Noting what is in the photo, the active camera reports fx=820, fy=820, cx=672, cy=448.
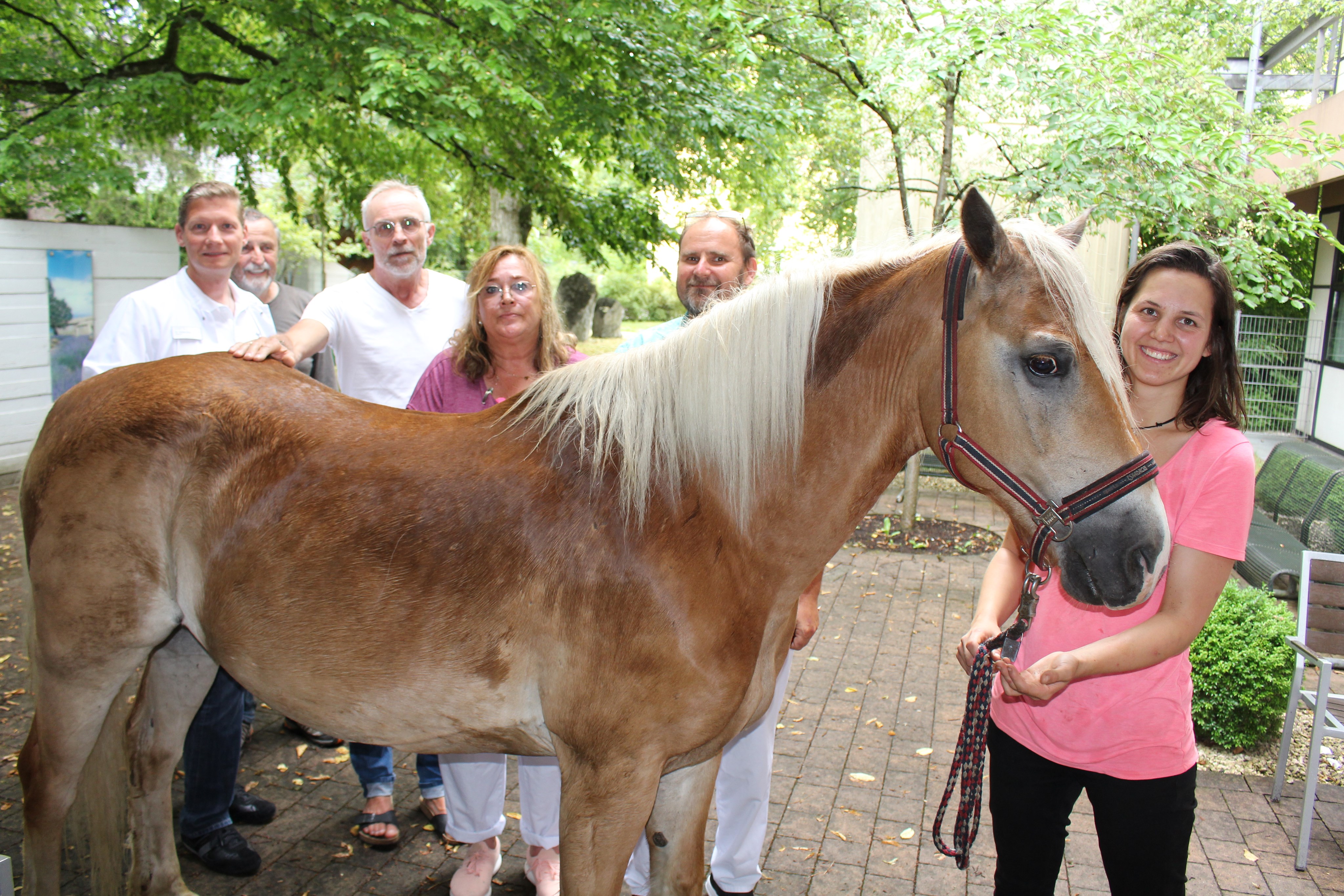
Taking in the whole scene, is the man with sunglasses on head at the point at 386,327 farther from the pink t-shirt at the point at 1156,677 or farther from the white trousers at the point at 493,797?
the pink t-shirt at the point at 1156,677

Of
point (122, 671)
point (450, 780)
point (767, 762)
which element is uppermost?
point (122, 671)

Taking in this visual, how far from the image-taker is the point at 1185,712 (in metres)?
2.10

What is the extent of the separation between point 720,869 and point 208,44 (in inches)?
339

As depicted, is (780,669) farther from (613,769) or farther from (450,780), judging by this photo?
(450,780)

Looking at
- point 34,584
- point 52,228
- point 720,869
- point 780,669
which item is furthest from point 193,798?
point 52,228

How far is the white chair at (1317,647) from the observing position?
3527mm

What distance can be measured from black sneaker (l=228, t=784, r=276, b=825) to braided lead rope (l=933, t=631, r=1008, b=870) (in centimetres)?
283

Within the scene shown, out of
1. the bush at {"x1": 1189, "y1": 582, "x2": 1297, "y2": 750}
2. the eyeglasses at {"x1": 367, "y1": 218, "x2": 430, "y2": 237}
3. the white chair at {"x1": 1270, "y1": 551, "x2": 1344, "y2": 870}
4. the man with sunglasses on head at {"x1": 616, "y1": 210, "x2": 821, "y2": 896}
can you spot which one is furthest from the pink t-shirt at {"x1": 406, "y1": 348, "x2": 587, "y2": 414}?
the bush at {"x1": 1189, "y1": 582, "x2": 1297, "y2": 750}

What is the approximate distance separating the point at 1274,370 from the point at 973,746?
41.2 ft

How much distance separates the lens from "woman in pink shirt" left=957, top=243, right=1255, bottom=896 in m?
1.95

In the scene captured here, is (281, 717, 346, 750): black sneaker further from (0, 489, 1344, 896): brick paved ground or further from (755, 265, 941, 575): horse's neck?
(755, 265, 941, 575): horse's neck

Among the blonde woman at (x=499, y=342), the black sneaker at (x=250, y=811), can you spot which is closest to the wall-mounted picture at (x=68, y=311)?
the black sneaker at (x=250, y=811)

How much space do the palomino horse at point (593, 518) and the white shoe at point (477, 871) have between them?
3.30 feet

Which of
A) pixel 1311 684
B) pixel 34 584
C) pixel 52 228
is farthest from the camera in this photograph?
pixel 52 228
